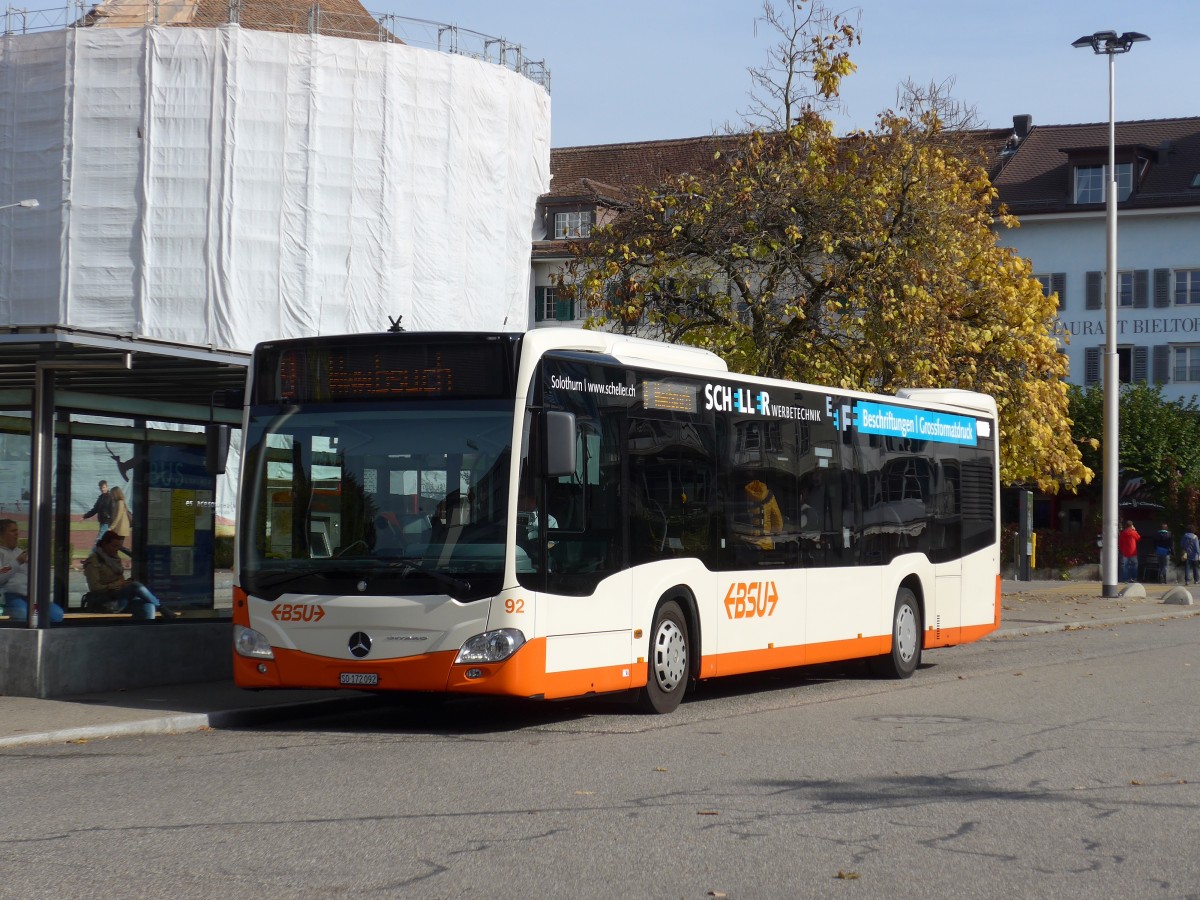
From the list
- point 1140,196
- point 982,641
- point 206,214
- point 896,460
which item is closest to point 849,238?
point 982,641

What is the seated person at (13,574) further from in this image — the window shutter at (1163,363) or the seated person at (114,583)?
the window shutter at (1163,363)

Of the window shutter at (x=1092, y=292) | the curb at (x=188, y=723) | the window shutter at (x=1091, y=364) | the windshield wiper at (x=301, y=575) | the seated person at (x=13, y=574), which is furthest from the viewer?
the window shutter at (x=1092, y=292)

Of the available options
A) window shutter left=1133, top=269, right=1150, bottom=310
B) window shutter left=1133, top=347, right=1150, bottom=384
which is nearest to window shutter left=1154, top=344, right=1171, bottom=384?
window shutter left=1133, top=347, right=1150, bottom=384

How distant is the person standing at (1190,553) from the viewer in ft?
157

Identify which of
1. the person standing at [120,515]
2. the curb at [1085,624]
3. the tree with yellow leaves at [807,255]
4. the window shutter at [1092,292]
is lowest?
the curb at [1085,624]

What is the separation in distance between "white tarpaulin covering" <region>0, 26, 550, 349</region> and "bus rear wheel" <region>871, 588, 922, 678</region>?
30507 millimetres

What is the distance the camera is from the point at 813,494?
608 inches

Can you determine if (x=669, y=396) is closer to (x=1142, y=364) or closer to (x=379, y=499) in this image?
(x=379, y=499)

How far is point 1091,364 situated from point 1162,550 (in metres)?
12.9

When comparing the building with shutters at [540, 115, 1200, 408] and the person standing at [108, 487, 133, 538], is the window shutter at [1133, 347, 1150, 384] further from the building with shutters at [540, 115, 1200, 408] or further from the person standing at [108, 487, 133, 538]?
the person standing at [108, 487, 133, 538]

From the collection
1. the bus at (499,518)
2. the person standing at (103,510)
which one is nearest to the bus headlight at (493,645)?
the bus at (499,518)

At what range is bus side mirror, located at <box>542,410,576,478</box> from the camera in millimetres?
11516

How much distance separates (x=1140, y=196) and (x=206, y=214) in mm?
33489

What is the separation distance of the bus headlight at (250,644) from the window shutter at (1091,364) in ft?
168
